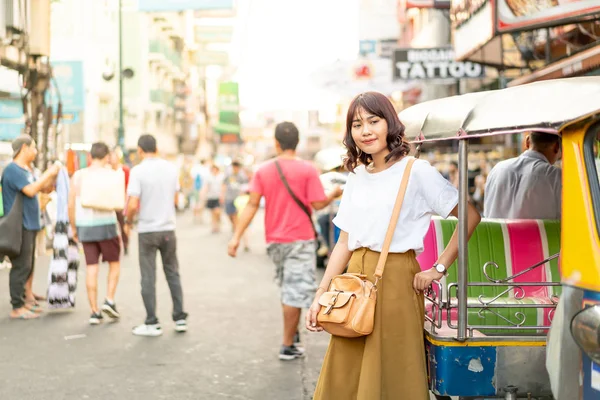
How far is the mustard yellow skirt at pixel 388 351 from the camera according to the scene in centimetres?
421

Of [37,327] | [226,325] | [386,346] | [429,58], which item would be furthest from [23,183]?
[429,58]

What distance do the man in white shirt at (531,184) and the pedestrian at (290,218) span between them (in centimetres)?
170

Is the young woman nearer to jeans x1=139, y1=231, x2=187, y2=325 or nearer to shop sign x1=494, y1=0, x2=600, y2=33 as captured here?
jeans x1=139, y1=231, x2=187, y2=325

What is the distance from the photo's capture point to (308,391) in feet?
22.0

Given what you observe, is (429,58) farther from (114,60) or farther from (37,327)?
(114,60)

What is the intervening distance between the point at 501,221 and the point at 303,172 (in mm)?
2390

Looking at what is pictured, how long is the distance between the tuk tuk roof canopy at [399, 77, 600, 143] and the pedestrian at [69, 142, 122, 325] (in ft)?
16.9

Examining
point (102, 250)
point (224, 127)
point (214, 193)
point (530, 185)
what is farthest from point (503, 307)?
point (224, 127)

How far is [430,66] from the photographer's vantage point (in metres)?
17.8

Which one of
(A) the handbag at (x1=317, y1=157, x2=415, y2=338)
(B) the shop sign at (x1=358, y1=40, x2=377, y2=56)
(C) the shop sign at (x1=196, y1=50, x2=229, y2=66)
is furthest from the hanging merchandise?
(C) the shop sign at (x1=196, y1=50, x2=229, y2=66)

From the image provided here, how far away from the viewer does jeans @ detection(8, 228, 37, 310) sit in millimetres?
9891

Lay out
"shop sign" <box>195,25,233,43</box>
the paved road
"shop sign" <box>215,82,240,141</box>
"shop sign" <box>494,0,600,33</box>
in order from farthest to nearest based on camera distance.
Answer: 1. "shop sign" <box>215,82,240,141</box>
2. "shop sign" <box>195,25,233,43</box>
3. "shop sign" <box>494,0,600,33</box>
4. the paved road

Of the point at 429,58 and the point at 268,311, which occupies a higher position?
the point at 429,58

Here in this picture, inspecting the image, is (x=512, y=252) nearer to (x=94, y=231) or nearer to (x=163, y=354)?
(x=163, y=354)
